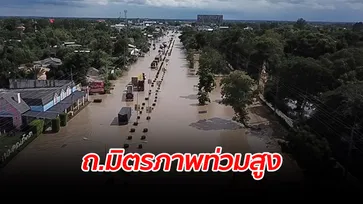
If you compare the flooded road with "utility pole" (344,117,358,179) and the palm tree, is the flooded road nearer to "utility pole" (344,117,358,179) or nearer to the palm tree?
"utility pole" (344,117,358,179)

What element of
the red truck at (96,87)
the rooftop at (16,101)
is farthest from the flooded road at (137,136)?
the rooftop at (16,101)

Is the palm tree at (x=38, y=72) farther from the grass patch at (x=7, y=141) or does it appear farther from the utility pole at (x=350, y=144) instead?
the utility pole at (x=350, y=144)

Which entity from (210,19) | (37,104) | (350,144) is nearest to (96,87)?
(37,104)

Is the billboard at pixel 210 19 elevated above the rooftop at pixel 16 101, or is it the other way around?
the billboard at pixel 210 19

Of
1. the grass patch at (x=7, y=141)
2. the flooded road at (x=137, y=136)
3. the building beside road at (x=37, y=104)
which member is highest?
the building beside road at (x=37, y=104)

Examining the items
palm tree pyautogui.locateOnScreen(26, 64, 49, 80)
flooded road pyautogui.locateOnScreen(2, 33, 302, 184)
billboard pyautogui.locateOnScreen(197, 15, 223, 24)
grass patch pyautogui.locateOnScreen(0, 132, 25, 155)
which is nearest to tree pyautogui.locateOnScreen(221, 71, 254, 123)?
flooded road pyautogui.locateOnScreen(2, 33, 302, 184)

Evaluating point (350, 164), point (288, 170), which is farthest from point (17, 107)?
point (350, 164)

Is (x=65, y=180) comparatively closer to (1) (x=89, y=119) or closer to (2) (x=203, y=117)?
(1) (x=89, y=119)
